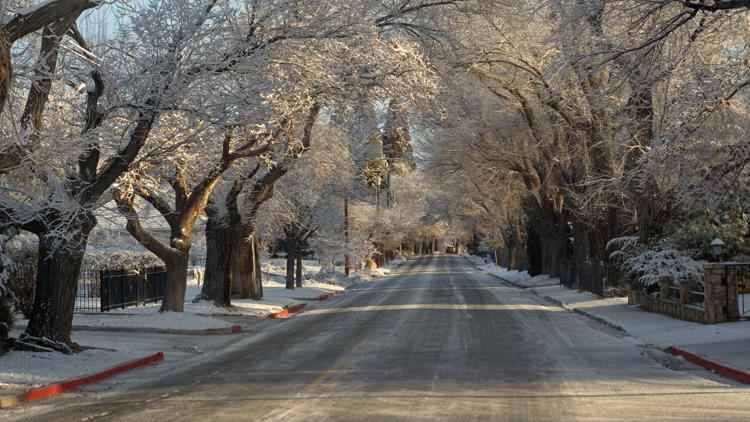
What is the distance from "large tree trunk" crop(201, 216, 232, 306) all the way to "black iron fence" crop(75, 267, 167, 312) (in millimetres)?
1732

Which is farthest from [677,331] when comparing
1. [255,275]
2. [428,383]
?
[255,275]

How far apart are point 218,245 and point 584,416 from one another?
65.3 ft

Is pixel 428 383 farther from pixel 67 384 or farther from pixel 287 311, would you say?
pixel 287 311

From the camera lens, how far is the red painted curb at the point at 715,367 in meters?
12.1

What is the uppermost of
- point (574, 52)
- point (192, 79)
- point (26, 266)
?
point (574, 52)

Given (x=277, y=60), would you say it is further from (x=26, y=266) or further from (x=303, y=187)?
(x=303, y=187)

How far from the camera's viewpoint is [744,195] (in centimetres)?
2048

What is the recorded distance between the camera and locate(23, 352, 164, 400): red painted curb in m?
11.7

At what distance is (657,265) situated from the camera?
2442cm

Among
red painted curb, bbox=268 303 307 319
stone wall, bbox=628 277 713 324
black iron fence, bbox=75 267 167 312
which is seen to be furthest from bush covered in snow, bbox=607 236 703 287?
black iron fence, bbox=75 267 167 312

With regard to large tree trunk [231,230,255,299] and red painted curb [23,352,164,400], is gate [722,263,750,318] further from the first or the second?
large tree trunk [231,230,255,299]

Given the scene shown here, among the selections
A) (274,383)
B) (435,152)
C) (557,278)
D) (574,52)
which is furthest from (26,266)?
(557,278)

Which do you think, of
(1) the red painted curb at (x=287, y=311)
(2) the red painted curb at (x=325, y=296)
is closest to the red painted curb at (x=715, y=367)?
(1) the red painted curb at (x=287, y=311)

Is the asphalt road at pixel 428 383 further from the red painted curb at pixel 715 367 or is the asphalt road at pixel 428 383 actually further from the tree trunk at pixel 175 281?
the tree trunk at pixel 175 281
